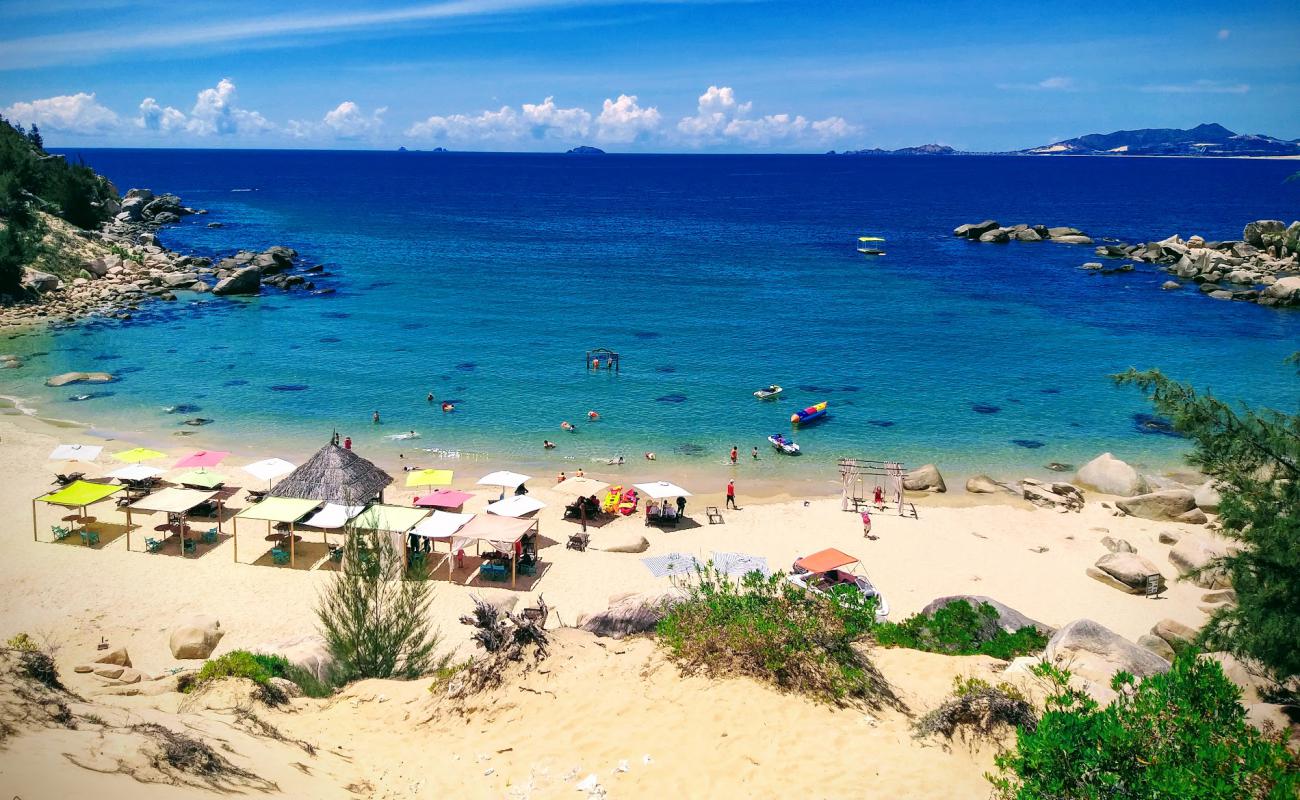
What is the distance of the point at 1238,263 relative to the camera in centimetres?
7700

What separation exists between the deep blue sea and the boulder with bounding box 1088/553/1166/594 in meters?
10.1

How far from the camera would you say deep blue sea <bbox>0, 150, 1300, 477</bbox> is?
36844 mm

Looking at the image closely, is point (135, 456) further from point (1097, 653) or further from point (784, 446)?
point (1097, 653)

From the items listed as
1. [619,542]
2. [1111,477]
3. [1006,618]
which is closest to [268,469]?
[619,542]

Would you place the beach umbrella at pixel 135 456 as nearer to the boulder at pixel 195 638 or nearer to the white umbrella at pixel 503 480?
the white umbrella at pixel 503 480

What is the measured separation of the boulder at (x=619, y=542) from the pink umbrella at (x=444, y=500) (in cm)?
465

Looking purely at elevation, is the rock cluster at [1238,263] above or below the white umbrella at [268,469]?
above

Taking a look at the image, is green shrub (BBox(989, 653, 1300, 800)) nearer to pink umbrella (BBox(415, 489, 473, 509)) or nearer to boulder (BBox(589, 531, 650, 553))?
boulder (BBox(589, 531, 650, 553))

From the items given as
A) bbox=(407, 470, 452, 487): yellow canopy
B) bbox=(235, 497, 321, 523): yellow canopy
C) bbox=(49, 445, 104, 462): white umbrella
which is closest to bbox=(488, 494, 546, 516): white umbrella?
bbox=(407, 470, 452, 487): yellow canopy

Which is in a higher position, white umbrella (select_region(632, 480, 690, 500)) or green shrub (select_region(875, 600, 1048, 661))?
green shrub (select_region(875, 600, 1048, 661))

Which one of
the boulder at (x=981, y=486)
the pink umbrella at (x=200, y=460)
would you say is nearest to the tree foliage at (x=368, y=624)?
the pink umbrella at (x=200, y=460)

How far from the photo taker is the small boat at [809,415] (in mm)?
38125

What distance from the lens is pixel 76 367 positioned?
43938mm

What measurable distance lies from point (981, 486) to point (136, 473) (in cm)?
3105
